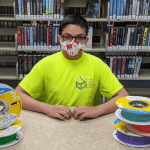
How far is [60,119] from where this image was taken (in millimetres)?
1088

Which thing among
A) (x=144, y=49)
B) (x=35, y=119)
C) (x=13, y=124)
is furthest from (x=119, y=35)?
(x=13, y=124)

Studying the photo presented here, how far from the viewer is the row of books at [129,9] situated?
265cm

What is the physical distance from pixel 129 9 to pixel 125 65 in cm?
76

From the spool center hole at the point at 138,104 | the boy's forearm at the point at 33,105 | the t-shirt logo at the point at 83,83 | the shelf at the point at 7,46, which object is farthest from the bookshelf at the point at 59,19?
the spool center hole at the point at 138,104

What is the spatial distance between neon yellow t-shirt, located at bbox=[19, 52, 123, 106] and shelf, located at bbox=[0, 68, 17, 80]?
1545mm

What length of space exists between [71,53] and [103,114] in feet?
1.55

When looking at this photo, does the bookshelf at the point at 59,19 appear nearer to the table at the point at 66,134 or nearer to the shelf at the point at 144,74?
the shelf at the point at 144,74

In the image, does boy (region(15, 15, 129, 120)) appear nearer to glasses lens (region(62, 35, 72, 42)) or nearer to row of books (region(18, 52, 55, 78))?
glasses lens (region(62, 35, 72, 42))

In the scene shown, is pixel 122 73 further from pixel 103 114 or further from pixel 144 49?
pixel 103 114

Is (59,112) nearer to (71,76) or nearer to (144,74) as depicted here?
(71,76)

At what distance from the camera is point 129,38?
2775 mm

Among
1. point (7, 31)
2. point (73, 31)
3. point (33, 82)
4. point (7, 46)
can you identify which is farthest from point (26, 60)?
point (73, 31)

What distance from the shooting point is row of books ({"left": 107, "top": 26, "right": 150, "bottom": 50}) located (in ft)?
8.99

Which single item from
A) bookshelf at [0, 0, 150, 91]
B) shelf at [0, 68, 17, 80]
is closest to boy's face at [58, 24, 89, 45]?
bookshelf at [0, 0, 150, 91]
